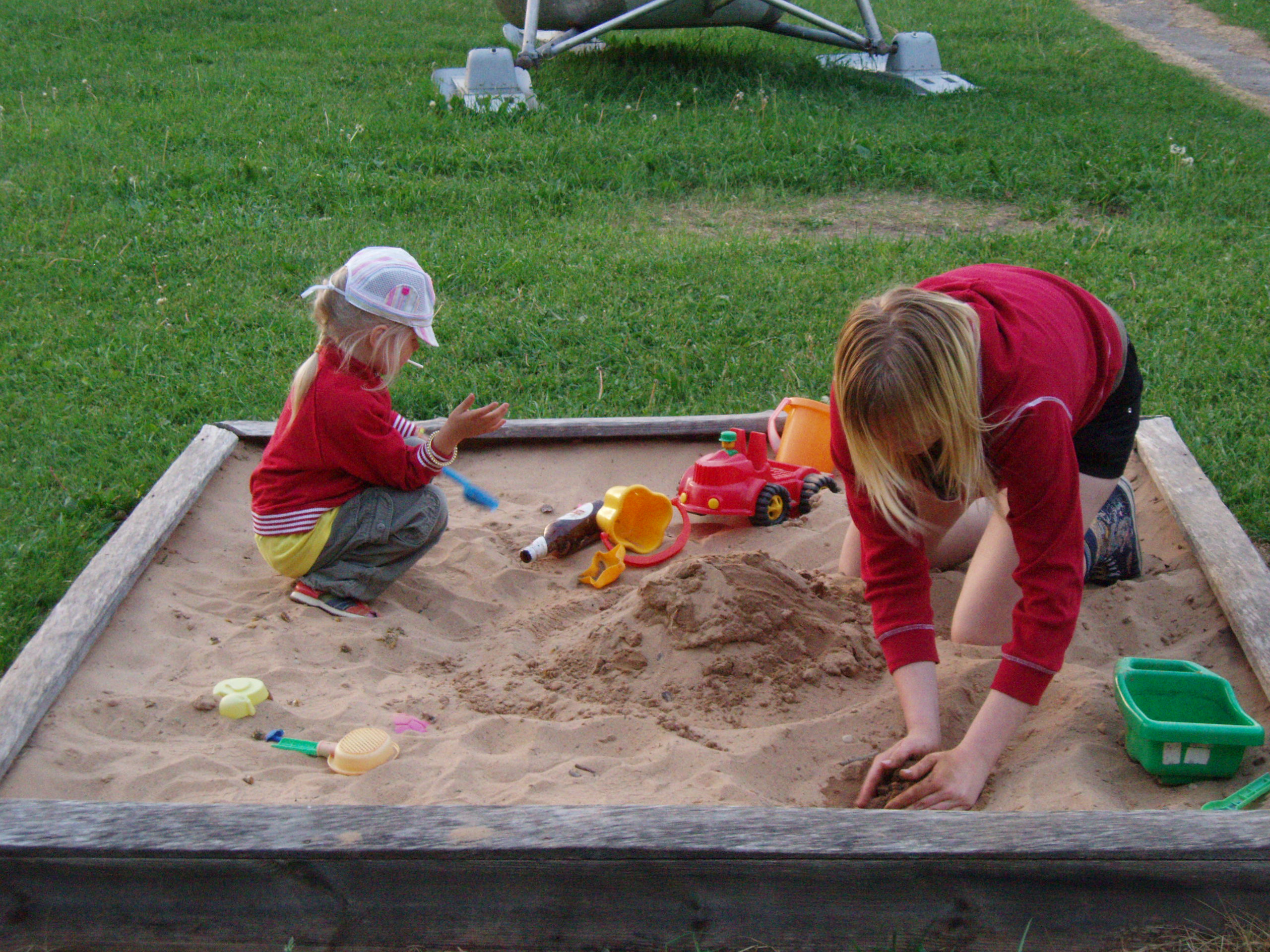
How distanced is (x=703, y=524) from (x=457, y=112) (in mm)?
5040

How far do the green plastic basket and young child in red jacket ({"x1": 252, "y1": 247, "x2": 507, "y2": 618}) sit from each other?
1.69 metres

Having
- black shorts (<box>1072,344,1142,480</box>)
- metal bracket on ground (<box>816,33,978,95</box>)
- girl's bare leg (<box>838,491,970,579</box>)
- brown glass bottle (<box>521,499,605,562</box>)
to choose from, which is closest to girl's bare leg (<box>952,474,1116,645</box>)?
black shorts (<box>1072,344,1142,480</box>)

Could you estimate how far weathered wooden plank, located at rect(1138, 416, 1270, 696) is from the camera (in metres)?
2.56

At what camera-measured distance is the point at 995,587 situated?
8.75 feet

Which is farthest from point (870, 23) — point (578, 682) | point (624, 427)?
point (578, 682)

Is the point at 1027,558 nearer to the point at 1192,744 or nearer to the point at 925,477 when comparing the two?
the point at 925,477

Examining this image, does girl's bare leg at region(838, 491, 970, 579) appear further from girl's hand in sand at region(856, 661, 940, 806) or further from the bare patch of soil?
the bare patch of soil

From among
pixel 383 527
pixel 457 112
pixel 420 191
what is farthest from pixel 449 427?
pixel 457 112

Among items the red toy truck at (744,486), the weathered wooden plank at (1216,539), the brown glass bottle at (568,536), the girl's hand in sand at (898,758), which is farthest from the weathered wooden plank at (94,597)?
the weathered wooden plank at (1216,539)

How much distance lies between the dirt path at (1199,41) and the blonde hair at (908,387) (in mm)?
8261

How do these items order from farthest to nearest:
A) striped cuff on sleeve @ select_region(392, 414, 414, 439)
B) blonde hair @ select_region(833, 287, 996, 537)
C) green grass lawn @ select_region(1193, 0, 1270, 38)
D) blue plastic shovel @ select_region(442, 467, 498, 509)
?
green grass lawn @ select_region(1193, 0, 1270, 38) → blue plastic shovel @ select_region(442, 467, 498, 509) → striped cuff on sleeve @ select_region(392, 414, 414, 439) → blonde hair @ select_region(833, 287, 996, 537)

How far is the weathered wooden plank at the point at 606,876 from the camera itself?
5.66ft

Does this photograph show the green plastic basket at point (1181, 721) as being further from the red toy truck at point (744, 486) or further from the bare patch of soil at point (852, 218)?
the bare patch of soil at point (852, 218)

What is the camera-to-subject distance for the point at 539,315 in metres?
4.84
